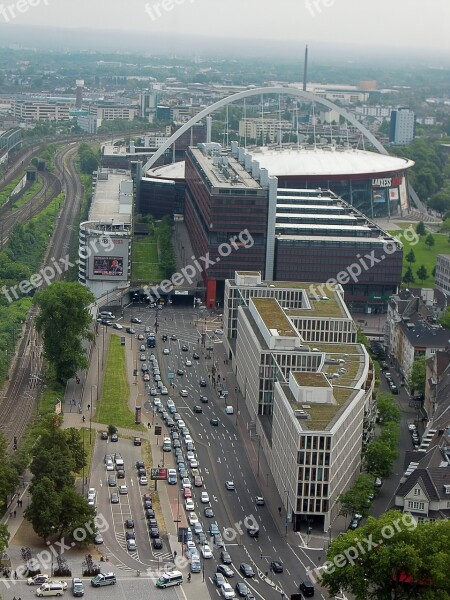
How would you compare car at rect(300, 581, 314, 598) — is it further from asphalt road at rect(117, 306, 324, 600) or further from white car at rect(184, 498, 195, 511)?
white car at rect(184, 498, 195, 511)

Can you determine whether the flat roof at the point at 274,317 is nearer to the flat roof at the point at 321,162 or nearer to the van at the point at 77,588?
the van at the point at 77,588

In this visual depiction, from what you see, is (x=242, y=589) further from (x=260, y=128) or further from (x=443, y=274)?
(x=260, y=128)

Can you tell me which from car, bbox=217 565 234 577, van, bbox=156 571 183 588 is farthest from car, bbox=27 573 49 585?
car, bbox=217 565 234 577

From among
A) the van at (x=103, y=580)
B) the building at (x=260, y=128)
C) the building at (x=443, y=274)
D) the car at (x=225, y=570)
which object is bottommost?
the building at (x=260, y=128)

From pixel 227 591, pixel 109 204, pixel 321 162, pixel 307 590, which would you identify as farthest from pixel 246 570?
pixel 321 162

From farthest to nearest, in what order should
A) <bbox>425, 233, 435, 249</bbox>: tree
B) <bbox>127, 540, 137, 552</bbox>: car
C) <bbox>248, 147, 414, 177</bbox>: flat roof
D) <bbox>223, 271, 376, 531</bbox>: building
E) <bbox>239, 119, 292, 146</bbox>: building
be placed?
<bbox>239, 119, 292, 146</bbox>: building → <bbox>248, 147, 414, 177</bbox>: flat roof → <bbox>425, 233, 435, 249</bbox>: tree → <bbox>223, 271, 376, 531</bbox>: building → <bbox>127, 540, 137, 552</bbox>: car

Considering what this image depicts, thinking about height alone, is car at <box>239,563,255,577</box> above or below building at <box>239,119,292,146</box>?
above

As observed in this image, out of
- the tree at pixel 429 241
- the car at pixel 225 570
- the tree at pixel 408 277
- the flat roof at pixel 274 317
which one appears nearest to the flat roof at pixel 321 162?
the tree at pixel 429 241
